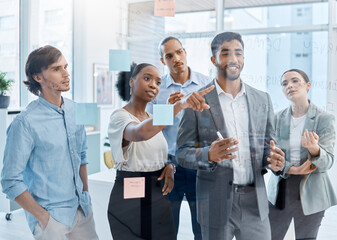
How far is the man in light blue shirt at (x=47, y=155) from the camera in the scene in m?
1.39

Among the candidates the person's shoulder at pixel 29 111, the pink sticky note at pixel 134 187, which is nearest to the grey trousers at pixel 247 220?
the pink sticky note at pixel 134 187

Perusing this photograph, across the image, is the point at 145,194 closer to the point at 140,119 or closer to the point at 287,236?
the point at 140,119

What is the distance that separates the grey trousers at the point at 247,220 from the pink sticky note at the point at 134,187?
454 mm

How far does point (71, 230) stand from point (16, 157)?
0.42 metres

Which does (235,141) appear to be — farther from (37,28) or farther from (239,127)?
(37,28)

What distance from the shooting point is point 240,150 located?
1603 mm

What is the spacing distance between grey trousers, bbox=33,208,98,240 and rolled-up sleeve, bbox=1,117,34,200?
0.68 ft

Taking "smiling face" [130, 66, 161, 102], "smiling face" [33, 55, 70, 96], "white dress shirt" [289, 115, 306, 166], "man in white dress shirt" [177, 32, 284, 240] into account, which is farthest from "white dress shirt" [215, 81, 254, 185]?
"smiling face" [33, 55, 70, 96]

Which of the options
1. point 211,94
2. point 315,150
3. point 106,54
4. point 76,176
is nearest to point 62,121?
point 76,176

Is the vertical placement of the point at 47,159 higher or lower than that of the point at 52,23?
lower

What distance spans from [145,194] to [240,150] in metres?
0.52

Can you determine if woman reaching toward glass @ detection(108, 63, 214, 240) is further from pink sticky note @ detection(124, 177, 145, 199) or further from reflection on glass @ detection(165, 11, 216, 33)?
reflection on glass @ detection(165, 11, 216, 33)

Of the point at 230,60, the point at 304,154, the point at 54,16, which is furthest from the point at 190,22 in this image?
the point at 304,154

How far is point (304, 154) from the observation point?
1575 millimetres
